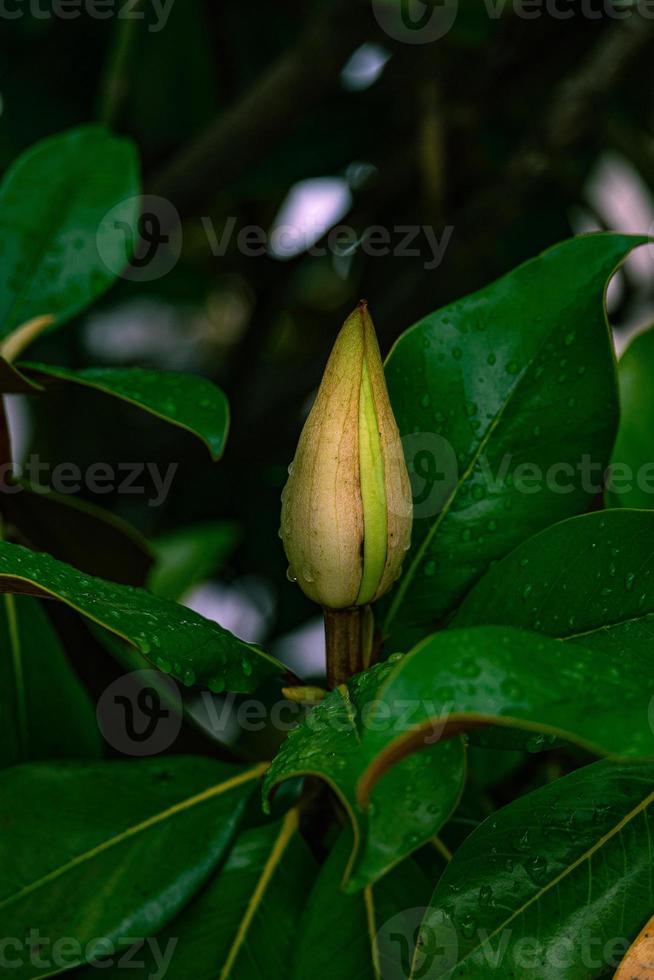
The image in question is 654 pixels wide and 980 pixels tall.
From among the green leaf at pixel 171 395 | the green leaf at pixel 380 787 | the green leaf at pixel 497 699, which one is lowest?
the green leaf at pixel 380 787

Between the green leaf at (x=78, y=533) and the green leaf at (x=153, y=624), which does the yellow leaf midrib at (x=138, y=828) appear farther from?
the green leaf at (x=78, y=533)

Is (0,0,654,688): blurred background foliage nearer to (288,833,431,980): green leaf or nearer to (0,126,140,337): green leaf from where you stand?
(0,126,140,337): green leaf

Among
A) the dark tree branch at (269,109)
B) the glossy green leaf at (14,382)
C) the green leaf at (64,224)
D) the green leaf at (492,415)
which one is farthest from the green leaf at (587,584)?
the dark tree branch at (269,109)

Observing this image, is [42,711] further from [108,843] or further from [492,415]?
[492,415]

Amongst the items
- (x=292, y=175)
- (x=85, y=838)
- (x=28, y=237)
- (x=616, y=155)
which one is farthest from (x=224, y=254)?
(x=85, y=838)

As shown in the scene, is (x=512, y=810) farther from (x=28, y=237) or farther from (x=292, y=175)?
(x=292, y=175)

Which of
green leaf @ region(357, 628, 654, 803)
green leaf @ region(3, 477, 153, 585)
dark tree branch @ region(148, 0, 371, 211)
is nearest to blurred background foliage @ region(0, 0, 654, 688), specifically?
dark tree branch @ region(148, 0, 371, 211)

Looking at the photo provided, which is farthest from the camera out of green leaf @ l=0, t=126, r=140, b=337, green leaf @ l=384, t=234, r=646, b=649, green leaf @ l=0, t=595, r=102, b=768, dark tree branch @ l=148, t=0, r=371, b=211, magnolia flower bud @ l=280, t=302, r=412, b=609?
dark tree branch @ l=148, t=0, r=371, b=211
